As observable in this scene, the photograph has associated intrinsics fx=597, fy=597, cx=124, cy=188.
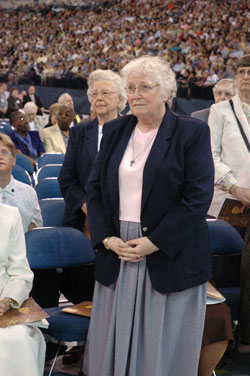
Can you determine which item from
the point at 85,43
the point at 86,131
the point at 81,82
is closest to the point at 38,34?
the point at 85,43

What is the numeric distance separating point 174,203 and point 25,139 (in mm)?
5381

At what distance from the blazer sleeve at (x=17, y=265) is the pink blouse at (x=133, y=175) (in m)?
0.59

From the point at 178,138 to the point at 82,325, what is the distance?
110 centimetres

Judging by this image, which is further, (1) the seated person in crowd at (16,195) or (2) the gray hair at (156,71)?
(1) the seated person in crowd at (16,195)

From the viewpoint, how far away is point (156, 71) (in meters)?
2.69

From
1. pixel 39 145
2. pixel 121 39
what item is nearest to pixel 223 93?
pixel 39 145

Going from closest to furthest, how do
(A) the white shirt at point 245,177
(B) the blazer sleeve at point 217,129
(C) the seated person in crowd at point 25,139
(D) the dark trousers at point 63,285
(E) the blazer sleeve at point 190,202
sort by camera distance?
(E) the blazer sleeve at point 190,202 → (A) the white shirt at point 245,177 → (D) the dark trousers at point 63,285 → (B) the blazer sleeve at point 217,129 → (C) the seated person in crowd at point 25,139

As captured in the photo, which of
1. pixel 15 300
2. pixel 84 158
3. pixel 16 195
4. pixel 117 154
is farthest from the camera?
pixel 16 195

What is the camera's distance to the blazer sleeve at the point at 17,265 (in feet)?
9.59

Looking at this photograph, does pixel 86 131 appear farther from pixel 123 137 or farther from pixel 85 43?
pixel 85 43

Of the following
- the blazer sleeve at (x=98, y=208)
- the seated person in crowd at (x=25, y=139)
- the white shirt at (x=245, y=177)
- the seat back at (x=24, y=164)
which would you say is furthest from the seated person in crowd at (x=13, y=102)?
the blazer sleeve at (x=98, y=208)

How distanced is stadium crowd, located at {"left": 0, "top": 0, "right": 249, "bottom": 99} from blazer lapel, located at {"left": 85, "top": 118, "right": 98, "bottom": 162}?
9330 mm

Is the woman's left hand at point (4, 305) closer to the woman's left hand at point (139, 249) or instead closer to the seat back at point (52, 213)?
the woman's left hand at point (139, 249)

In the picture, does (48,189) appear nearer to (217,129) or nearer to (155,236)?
(217,129)
